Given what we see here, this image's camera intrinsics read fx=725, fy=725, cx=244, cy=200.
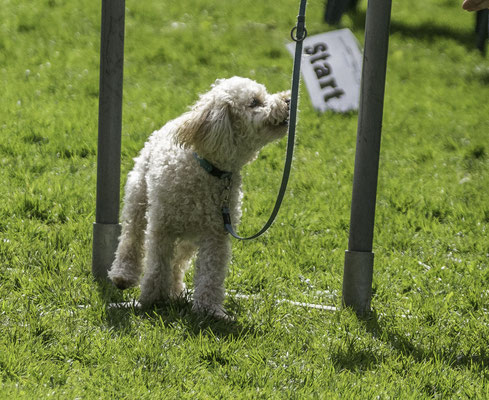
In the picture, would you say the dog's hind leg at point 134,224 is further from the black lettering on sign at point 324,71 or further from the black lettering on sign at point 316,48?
the black lettering on sign at point 316,48

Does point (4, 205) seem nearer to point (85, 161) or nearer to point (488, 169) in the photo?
point (85, 161)

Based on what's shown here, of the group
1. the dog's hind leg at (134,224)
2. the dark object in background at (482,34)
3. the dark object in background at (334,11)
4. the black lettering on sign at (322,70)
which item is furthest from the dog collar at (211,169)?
the dark object in background at (482,34)

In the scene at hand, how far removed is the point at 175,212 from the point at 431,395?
1.72 m

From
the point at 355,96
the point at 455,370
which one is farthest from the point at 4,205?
the point at 355,96

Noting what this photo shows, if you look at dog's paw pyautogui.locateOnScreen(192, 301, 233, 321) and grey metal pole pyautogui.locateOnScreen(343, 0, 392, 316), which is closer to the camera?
dog's paw pyautogui.locateOnScreen(192, 301, 233, 321)

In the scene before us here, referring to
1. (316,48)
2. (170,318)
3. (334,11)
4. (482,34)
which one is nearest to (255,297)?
(170,318)

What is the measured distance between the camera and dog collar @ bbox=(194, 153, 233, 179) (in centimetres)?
416

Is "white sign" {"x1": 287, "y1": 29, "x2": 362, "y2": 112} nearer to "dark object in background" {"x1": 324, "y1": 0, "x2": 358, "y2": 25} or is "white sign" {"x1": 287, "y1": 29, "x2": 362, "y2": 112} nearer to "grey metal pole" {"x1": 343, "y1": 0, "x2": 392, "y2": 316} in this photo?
"dark object in background" {"x1": 324, "y1": 0, "x2": 358, "y2": 25}

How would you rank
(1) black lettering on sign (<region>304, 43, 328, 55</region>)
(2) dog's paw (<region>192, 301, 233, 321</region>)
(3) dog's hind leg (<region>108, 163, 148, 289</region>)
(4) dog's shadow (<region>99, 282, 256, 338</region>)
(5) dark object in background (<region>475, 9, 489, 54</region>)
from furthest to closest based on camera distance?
(5) dark object in background (<region>475, 9, 489, 54</region>)
(1) black lettering on sign (<region>304, 43, 328, 55</region>)
(3) dog's hind leg (<region>108, 163, 148, 289</region>)
(2) dog's paw (<region>192, 301, 233, 321</region>)
(4) dog's shadow (<region>99, 282, 256, 338</region>)

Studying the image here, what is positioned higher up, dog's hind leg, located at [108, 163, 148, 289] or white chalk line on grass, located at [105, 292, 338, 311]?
dog's hind leg, located at [108, 163, 148, 289]

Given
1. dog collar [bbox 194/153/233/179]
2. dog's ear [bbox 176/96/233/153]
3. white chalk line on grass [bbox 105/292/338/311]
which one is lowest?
white chalk line on grass [bbox 105/292/338/311]

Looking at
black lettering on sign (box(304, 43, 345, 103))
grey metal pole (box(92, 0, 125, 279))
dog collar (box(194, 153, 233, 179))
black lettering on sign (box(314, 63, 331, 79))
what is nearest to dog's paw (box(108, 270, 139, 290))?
grey metal pole (box(92, 0, 125, 279))

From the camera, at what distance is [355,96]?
834 centimetres

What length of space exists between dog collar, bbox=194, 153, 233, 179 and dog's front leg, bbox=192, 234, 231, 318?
0.35 metres
